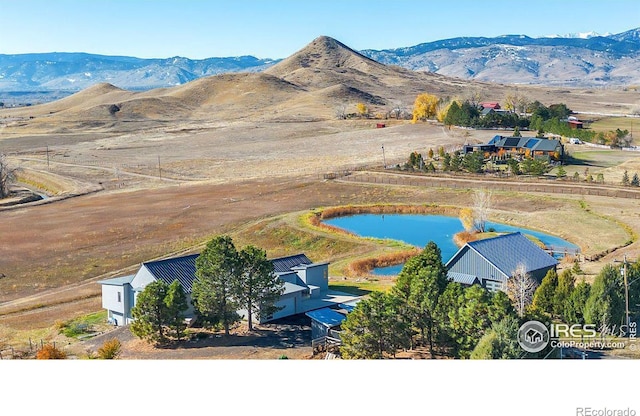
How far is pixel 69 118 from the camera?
185 m

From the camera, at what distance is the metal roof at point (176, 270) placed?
35.4 metres

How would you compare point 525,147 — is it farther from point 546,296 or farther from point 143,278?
point 143,278

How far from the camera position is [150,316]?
104 ft

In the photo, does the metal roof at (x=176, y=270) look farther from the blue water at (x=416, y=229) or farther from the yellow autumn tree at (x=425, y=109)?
the yellow autumn tree at (x=425, y=109)

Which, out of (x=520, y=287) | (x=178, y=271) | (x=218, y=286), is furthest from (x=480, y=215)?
(x=218, y=286)

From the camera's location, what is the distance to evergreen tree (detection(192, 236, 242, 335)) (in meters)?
32.4

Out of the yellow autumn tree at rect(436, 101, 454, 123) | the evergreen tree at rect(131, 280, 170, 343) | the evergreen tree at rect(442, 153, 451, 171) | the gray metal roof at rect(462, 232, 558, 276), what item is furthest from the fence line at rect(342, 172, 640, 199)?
the yellow autumn tree at rect(436, 101, 454, 123)

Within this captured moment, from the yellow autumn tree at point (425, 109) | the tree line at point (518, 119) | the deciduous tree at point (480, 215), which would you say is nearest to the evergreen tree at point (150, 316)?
the deciduous tree at point (480, 215)

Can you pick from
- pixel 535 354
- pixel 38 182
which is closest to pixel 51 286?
pixel 535 354

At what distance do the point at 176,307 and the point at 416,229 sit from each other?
29.7m

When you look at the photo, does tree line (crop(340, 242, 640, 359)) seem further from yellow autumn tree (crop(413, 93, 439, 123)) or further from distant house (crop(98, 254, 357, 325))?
yellow autumn tree (crop(413, 93, 439, 123))

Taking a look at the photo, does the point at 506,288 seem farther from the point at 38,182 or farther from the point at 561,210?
the point at 38,182

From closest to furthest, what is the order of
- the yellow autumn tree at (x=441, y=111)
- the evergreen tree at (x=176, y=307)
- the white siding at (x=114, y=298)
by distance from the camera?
the evergreen tree at (x=176, y=307) < the white siding at (x=114, y=298) < the yellow autumn tree at (x=441, y=111)

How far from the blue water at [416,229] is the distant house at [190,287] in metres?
9.12
